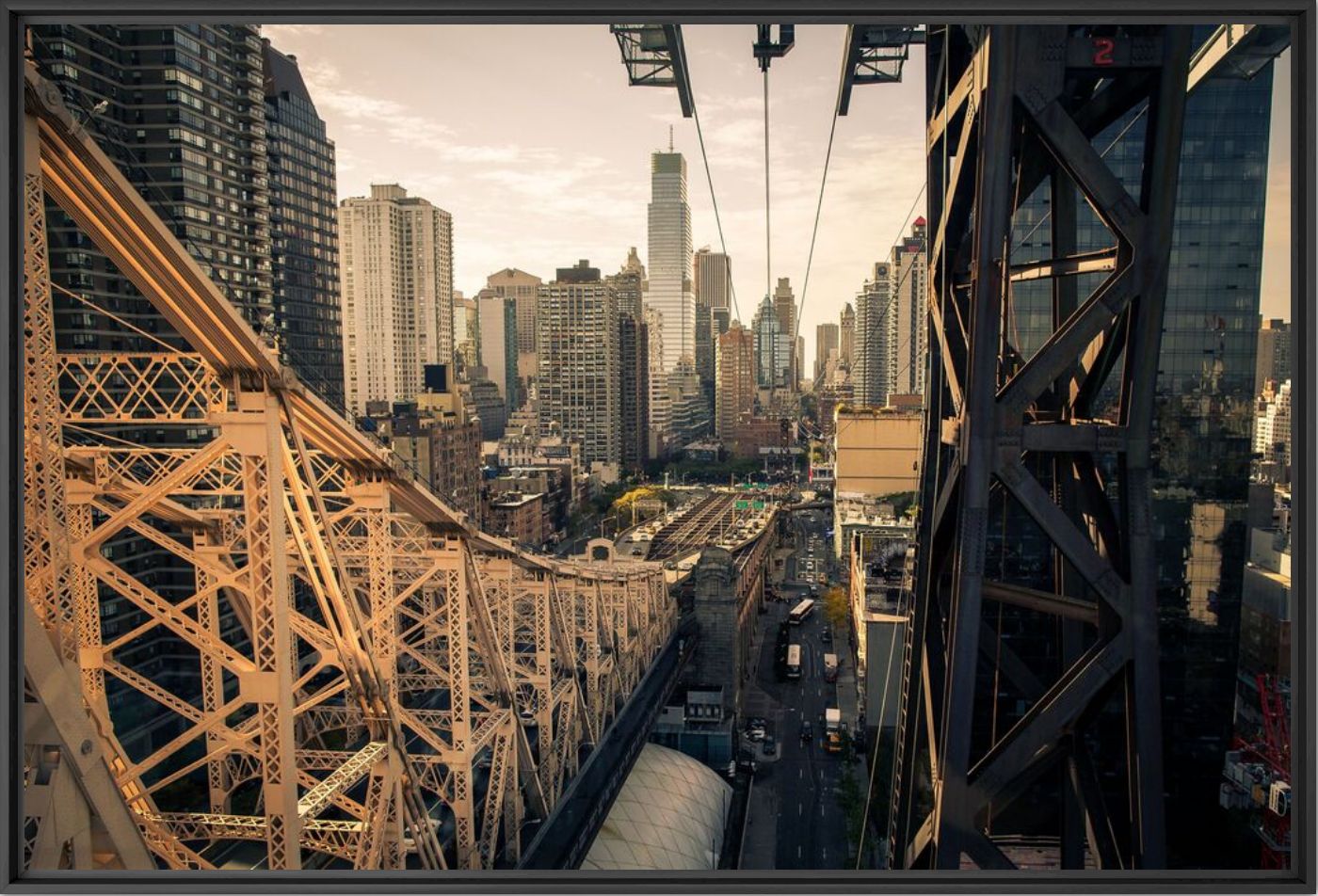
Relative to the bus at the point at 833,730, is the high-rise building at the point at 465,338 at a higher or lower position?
higher

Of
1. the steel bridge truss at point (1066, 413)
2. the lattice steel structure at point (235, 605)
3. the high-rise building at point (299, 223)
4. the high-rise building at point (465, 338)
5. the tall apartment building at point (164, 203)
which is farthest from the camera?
the high-rise building at point (299, 223)

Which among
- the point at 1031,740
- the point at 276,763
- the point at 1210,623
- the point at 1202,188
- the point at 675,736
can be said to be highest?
the point at 1202,188

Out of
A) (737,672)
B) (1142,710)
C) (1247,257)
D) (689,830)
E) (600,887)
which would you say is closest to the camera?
(1142,710)

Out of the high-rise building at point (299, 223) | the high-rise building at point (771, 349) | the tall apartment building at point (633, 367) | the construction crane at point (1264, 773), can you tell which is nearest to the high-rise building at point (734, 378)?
the high-rise building at point (771, 349)

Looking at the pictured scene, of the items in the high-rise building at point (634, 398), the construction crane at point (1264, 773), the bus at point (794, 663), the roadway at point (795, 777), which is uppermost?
the high-rise building at point (634, 398)

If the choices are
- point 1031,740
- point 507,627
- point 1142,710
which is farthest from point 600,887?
point 507,627

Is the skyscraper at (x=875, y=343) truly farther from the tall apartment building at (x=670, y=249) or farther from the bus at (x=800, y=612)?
the bus at (x=800, y=612)

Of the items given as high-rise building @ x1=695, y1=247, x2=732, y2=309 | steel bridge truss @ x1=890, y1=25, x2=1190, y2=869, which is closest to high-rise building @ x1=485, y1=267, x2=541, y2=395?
high-rise building @ x1=695, y1=247, x2=732, y2=309

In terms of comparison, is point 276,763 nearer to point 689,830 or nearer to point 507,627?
point 507,627
